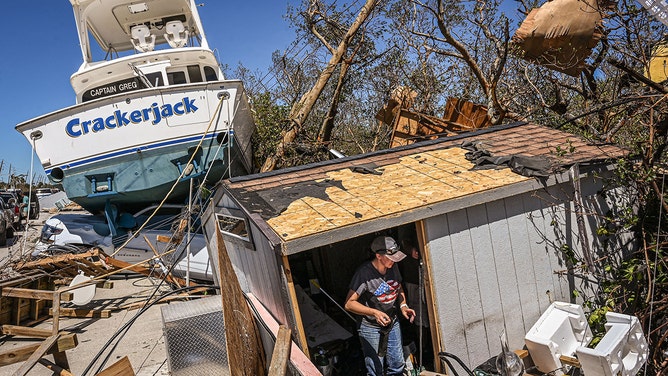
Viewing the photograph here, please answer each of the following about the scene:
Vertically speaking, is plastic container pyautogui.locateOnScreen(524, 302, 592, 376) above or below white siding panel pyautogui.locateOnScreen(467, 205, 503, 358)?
below

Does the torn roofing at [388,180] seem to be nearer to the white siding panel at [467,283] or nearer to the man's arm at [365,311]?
the white siding panel at [467,283]

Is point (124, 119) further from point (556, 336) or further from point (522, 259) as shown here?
point (556, 336)

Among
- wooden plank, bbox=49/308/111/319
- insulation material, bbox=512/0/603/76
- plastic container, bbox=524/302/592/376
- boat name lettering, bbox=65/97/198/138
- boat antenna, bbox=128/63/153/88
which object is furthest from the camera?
boat antenna, bbox=128/63/153/88

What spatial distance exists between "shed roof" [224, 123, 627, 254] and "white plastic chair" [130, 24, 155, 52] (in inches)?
385

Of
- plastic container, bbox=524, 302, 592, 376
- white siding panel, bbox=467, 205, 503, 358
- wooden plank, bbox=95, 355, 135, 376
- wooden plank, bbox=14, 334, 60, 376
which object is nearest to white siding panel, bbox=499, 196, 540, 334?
plastic container, bbox=524, 302, 592, 376

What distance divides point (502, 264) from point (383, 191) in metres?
1.59

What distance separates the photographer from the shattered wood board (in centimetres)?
430

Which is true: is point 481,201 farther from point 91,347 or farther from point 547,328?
point 91,347

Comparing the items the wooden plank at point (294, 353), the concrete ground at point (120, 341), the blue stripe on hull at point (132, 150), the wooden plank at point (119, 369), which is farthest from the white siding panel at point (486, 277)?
the blue stripe on hull at point (132, 150)

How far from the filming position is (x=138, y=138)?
35.1 feet

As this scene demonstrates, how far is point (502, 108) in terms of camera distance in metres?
9.17

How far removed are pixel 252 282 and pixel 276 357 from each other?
2247 mm

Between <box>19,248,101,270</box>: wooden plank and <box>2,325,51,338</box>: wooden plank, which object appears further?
<box>19,248,101,270</box>: wooden plank

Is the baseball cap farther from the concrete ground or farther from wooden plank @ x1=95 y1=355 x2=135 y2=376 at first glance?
the concrete ground
